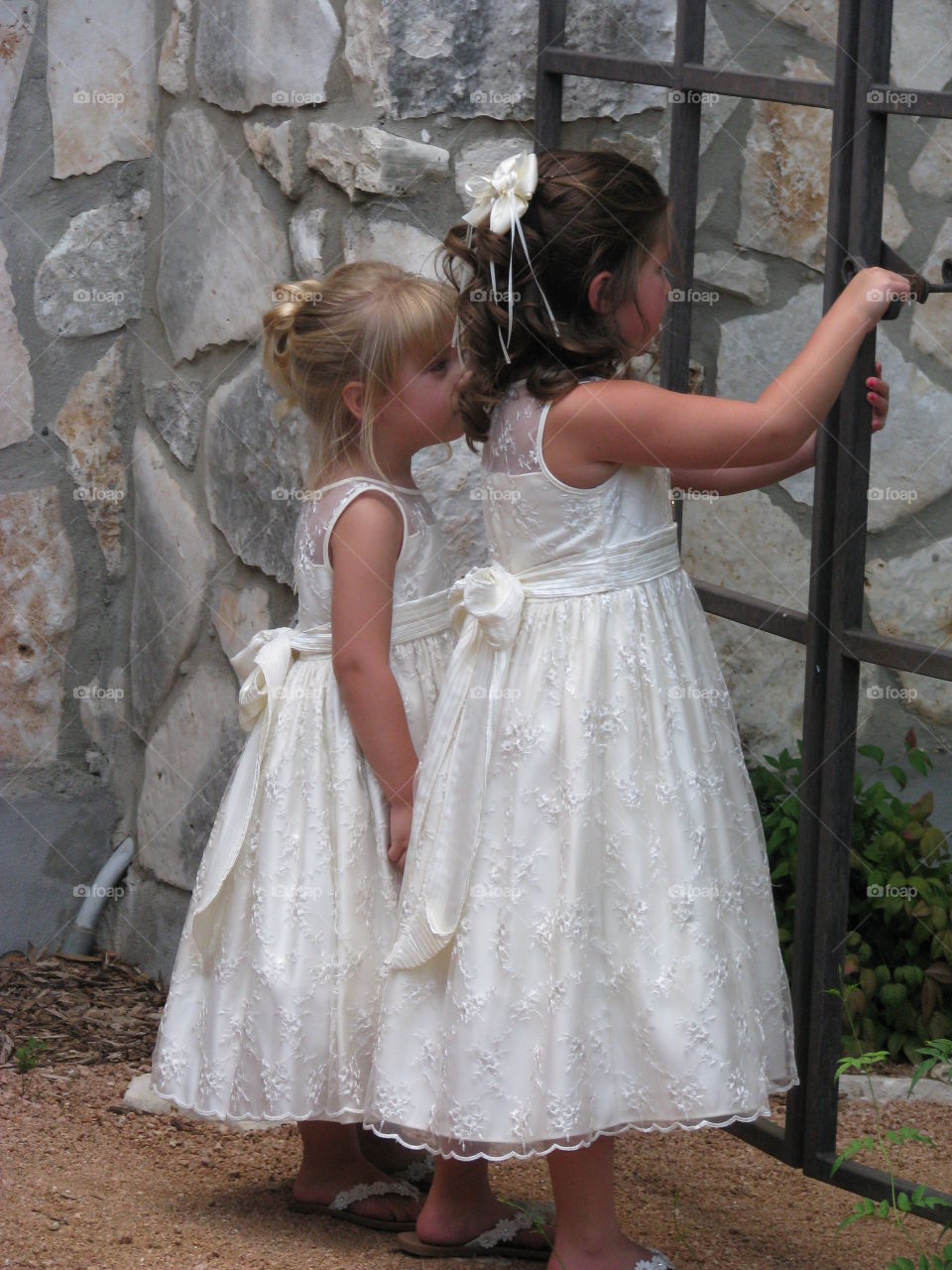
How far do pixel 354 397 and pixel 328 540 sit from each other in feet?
0.59

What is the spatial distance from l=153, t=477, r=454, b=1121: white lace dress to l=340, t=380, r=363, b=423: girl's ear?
91 mm

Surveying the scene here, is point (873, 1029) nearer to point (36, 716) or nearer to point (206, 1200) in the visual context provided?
point (206, 1200)

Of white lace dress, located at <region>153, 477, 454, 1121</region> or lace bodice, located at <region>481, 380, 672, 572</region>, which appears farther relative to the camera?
white lace dress, located at <region>153, 477, 454, 1121</region>

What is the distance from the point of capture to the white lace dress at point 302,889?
6.28 feet

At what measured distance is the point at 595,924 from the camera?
1690mm

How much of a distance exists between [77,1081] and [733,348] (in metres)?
1.59

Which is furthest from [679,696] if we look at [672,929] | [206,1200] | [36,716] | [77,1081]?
[36,716]

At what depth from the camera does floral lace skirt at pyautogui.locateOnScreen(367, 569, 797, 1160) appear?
5.49 ft
